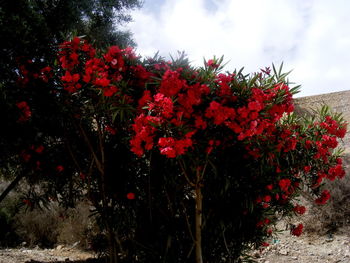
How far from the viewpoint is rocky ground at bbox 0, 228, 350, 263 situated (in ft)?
17.5

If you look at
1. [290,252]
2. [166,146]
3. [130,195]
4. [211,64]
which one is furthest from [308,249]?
[166,146]

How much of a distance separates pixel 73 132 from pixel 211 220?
1755 millimetres

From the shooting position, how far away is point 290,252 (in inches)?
244

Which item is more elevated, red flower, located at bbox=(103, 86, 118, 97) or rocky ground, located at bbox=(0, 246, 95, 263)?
red flower, located at bbox=(103, 86, 118, 97)

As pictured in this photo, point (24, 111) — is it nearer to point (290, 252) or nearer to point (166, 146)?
point (166, 146)

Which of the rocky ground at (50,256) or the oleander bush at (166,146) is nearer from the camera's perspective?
the oleander bush at (166,146)

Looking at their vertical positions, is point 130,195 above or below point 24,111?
below

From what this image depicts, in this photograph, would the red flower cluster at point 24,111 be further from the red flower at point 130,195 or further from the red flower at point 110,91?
the red flower at point 130,195

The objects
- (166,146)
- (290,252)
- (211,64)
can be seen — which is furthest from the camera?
(290,252)

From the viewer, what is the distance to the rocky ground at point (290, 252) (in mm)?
5336

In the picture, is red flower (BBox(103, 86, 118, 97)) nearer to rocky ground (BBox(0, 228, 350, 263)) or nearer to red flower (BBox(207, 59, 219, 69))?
red flower (BBox(207, 59, 219, 69))

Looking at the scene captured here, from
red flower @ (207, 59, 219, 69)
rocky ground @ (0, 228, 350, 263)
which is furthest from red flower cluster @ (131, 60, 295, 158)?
rocky ground @ (0, 228, 350, 263)

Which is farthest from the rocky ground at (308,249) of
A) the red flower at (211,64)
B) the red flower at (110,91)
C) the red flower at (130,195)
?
the red flower at (110,91)

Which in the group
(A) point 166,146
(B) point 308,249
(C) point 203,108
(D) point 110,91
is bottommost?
(B) point 308,249
